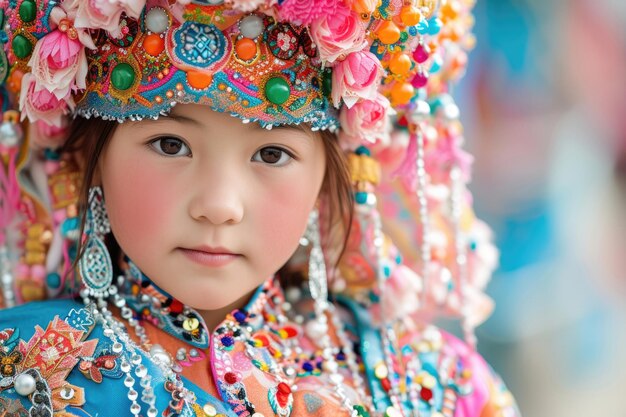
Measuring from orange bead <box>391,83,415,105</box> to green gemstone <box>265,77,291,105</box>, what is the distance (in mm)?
214

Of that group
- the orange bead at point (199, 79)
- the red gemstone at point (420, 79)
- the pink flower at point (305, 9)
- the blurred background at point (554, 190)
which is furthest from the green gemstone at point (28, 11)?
the blurred background at point (554, 190)

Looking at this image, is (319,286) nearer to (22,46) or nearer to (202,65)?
(202,65)

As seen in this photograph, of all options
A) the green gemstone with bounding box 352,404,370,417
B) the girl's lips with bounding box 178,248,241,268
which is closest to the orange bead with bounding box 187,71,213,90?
the girl's lips with bounding box 178,248,241,268

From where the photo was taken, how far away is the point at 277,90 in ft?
4.01

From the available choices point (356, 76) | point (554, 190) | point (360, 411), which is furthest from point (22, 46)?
point (554, 190)

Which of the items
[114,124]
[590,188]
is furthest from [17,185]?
[590,188]

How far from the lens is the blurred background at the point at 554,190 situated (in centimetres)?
266

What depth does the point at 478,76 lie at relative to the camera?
2.72m

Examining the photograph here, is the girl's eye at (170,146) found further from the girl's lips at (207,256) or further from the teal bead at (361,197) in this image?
the teal bead at (361,197)

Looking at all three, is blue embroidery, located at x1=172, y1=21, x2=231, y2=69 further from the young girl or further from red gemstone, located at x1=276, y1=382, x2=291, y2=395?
red gemstone, located at x1=276, y1=382, x2=291, y2=395

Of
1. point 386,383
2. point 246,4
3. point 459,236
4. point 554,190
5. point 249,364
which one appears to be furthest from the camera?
point 554,190

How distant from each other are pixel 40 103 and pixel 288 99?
37 centimetres

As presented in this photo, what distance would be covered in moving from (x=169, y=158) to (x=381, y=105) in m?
0.33

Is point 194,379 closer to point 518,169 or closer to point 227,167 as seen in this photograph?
point 227,167
